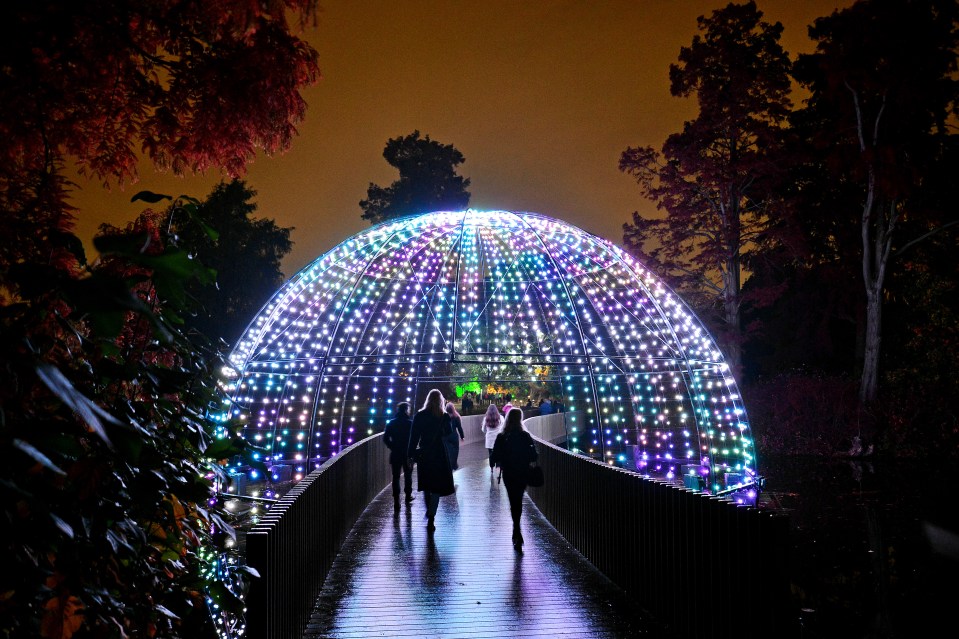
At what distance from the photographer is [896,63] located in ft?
58.9

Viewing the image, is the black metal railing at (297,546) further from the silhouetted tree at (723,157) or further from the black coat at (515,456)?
the silhouetted tree at (723,157)

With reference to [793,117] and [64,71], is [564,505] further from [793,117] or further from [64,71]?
[793,117]

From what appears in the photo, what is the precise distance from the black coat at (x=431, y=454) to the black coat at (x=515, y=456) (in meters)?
0.85

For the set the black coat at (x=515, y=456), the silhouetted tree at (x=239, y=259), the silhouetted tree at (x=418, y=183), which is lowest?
the black coat at (x=515, y=456)

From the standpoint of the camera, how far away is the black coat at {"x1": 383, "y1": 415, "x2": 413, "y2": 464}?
941cm

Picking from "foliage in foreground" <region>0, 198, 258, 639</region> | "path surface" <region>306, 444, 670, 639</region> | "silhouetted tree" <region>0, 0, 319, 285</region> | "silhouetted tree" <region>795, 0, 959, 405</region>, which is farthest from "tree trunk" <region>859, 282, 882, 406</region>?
"foliage in foreground" <region>0, 198, 258, 639</region>

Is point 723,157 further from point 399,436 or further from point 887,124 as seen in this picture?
point 399,436

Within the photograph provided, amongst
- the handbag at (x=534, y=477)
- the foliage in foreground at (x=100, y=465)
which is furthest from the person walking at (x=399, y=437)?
the foliage in foreground at (x=100, y=465)

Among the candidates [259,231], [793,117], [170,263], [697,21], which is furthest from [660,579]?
[259,231]

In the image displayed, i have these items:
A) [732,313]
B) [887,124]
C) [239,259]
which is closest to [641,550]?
[732,313]

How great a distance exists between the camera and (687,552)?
15.7ft

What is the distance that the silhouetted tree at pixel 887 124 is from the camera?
704 inches

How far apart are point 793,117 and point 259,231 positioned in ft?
70.2

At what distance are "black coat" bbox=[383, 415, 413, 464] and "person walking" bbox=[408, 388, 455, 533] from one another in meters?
0.86
